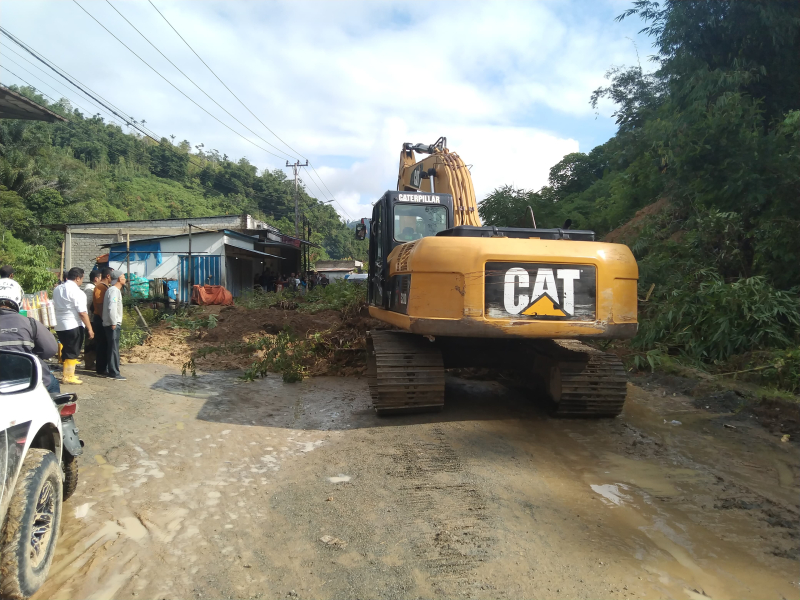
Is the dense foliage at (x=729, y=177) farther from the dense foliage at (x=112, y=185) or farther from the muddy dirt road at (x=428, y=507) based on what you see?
the dense foliage at (x=112, y=185)

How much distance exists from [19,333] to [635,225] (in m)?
16.7

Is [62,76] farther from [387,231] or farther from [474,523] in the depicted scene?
[474,523]

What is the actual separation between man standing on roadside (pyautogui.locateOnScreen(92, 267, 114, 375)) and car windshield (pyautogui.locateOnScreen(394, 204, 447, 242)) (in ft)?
14.1

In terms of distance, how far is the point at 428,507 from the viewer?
3756 millimetres

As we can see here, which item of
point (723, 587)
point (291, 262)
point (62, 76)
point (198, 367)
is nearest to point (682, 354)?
point (723, 587)

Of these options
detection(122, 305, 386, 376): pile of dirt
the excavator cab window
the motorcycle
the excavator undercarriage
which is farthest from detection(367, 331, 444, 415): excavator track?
the motorcycle

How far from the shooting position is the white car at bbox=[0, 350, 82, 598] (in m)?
2.51

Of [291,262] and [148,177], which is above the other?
[148,177]

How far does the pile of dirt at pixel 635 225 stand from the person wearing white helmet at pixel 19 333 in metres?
15.2

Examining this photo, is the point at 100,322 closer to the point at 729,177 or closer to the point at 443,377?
the point at 443,377

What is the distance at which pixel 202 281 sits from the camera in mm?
22062

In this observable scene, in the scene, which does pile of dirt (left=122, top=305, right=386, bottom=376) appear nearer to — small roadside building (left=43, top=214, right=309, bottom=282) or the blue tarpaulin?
the blue tarpaulin

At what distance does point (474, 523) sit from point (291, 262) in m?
32.5

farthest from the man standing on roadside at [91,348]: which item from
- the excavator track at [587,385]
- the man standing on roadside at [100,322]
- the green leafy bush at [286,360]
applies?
the excavator track at [587,385]
